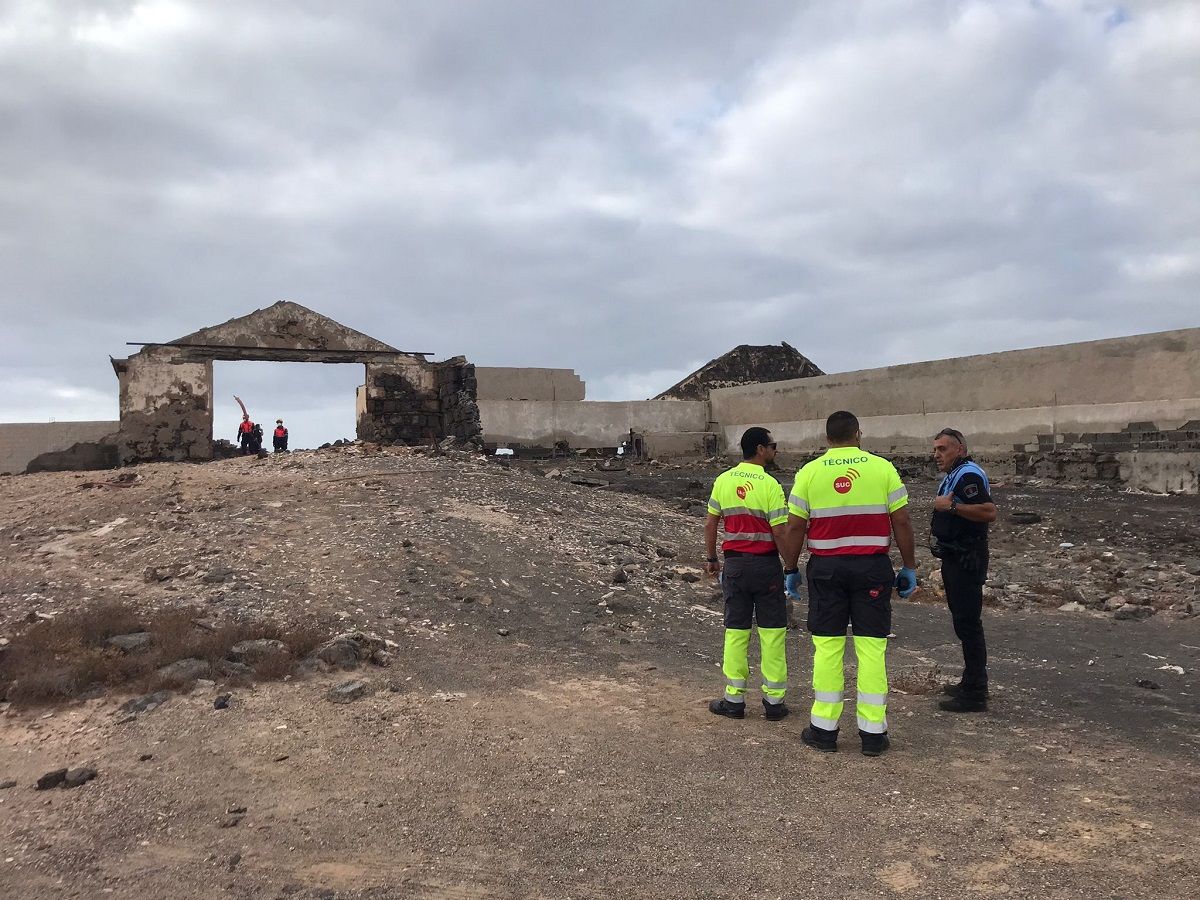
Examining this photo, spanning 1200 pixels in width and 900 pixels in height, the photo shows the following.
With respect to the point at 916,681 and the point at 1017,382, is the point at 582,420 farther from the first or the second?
the point at 916,681

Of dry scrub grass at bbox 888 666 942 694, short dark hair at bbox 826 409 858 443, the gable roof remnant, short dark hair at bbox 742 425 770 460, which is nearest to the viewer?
short dark hair at bbox 826 409 858 443

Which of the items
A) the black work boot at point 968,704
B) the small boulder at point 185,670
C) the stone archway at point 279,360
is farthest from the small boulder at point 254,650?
the stone archway at point 279,360

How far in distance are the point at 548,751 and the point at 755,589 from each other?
4.30ft

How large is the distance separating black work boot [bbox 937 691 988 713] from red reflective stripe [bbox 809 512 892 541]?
1.20 m

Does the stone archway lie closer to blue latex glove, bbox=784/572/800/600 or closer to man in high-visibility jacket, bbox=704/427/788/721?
man in high-visibility jacket, bbox=704/427/788/721

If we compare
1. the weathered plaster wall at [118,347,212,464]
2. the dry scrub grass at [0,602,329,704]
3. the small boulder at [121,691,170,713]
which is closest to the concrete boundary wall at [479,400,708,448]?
the weathered plaster wall at [118,347,212,464]

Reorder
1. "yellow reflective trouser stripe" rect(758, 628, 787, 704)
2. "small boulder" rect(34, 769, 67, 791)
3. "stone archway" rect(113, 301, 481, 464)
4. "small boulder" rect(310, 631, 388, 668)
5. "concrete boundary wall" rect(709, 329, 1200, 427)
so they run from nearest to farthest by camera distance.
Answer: "small boulder" rect(34, 769, 67, 791), "yellow reflective trouser stripe" rect(758, 628, 787, 704), "small boulder" rect(310, 631, 388, 668), "concrete boundary wall" rect(709, 329, 1200, 427), "stone archway" rect(113, 301, 481, 464)

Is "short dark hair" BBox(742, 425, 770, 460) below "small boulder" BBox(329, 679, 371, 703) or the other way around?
the other way around

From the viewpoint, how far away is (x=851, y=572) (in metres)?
3.89

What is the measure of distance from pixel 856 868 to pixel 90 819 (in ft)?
9.14

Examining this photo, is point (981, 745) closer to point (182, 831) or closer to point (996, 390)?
point (182, 831)

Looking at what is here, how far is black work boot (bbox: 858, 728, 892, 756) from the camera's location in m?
3.75

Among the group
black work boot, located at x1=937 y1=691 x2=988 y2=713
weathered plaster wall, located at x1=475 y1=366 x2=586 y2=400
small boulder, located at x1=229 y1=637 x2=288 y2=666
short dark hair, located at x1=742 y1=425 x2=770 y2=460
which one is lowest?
black work boot, located at x1=937 y1=691 x2=988 y2=713

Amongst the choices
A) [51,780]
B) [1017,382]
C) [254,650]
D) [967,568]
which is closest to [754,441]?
[967,568]
